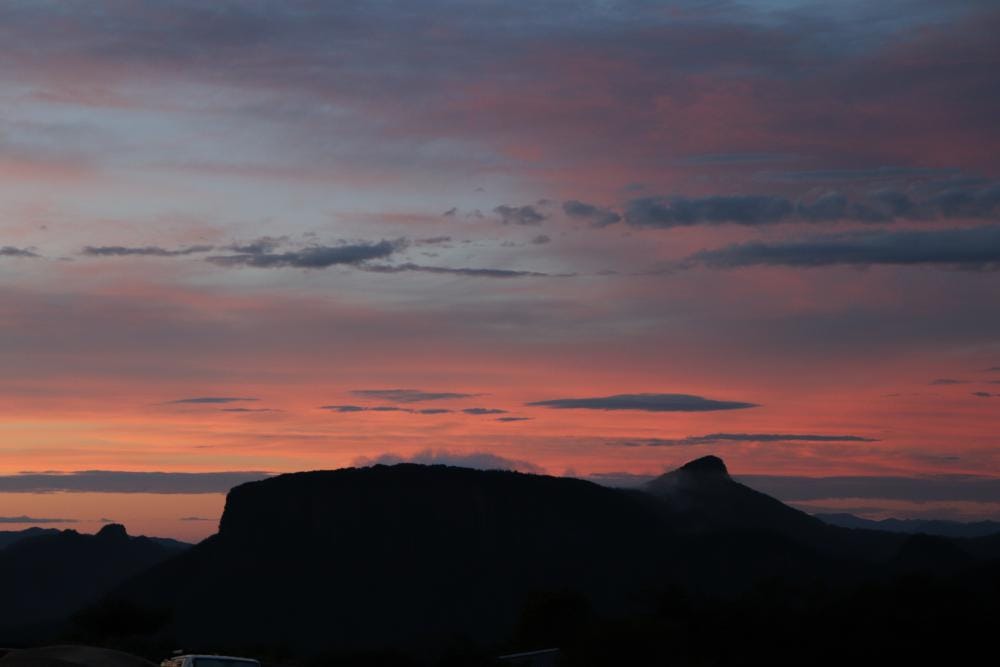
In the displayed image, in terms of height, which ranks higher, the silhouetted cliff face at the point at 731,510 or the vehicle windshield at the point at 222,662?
the silhouetted cliff face at the point at 731,510

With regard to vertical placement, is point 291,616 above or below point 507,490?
below

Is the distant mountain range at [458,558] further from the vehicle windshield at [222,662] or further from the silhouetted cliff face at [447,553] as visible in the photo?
the vehicle windshield at [222,662]

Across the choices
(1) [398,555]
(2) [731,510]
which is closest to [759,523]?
(2) [731,510]

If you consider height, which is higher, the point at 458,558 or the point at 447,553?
the point at 447,553

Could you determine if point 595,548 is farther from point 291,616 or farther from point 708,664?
point 708,664

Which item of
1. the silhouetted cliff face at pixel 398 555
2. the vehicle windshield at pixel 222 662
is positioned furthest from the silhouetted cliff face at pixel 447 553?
the vehicle windshield at pixel 222 662

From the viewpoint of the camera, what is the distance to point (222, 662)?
93.8ft

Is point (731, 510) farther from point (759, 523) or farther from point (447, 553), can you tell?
point (447, 553)

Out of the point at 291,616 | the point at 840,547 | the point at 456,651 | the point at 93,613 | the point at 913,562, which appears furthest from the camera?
the point at 840,547

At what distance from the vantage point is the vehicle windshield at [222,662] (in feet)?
92.5

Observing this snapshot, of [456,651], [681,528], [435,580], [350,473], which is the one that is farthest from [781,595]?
[350,473]

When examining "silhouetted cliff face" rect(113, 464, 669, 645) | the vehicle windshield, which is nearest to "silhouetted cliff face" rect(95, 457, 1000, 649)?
"silhouetted cliff face" rect(113, 464, 669, 645)

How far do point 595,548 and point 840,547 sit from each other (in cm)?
3260

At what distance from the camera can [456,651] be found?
59.6 metres
